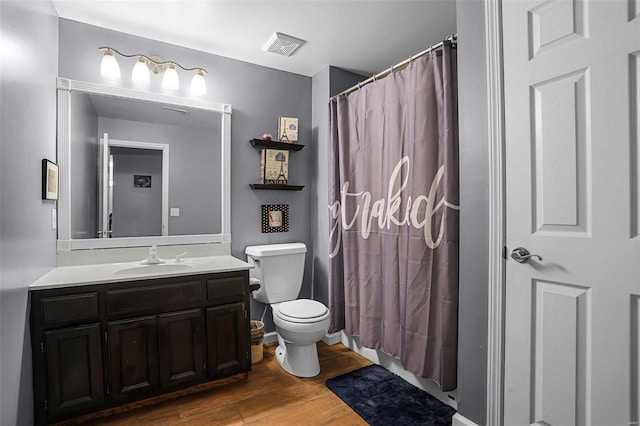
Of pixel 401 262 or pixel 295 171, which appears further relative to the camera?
pixel 295 171

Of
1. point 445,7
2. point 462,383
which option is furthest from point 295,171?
point 462,383

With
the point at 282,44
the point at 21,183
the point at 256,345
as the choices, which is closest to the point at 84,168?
the point at 21,183

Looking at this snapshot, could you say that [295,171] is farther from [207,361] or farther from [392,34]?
[207,361]

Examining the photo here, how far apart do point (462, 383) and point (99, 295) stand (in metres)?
2.02

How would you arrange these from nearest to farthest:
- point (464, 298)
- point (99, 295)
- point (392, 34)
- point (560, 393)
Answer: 1. point (560, 393)
2. point (464, 298)
3. point (99, 295)
4. point (392, 34)

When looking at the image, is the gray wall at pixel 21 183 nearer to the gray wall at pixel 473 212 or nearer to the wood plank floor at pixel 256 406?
the wood plank floor at pixel 256 406

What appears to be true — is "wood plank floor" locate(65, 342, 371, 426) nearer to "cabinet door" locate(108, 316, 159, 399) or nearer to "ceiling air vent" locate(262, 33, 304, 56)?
"cabinet door" locate(108, 316, 159, 399)

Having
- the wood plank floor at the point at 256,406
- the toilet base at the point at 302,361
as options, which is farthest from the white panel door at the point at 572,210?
the toilet base at the point at 302,361

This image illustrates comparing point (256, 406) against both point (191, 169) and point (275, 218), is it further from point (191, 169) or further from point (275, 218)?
point (191, 169)

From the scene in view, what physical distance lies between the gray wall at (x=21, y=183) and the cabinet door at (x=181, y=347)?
24.0 inches

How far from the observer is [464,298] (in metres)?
1.61

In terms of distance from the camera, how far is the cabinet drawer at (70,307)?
1.65m

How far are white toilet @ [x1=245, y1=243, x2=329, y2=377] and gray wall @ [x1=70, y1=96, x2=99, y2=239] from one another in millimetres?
1136

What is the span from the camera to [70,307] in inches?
67.1
